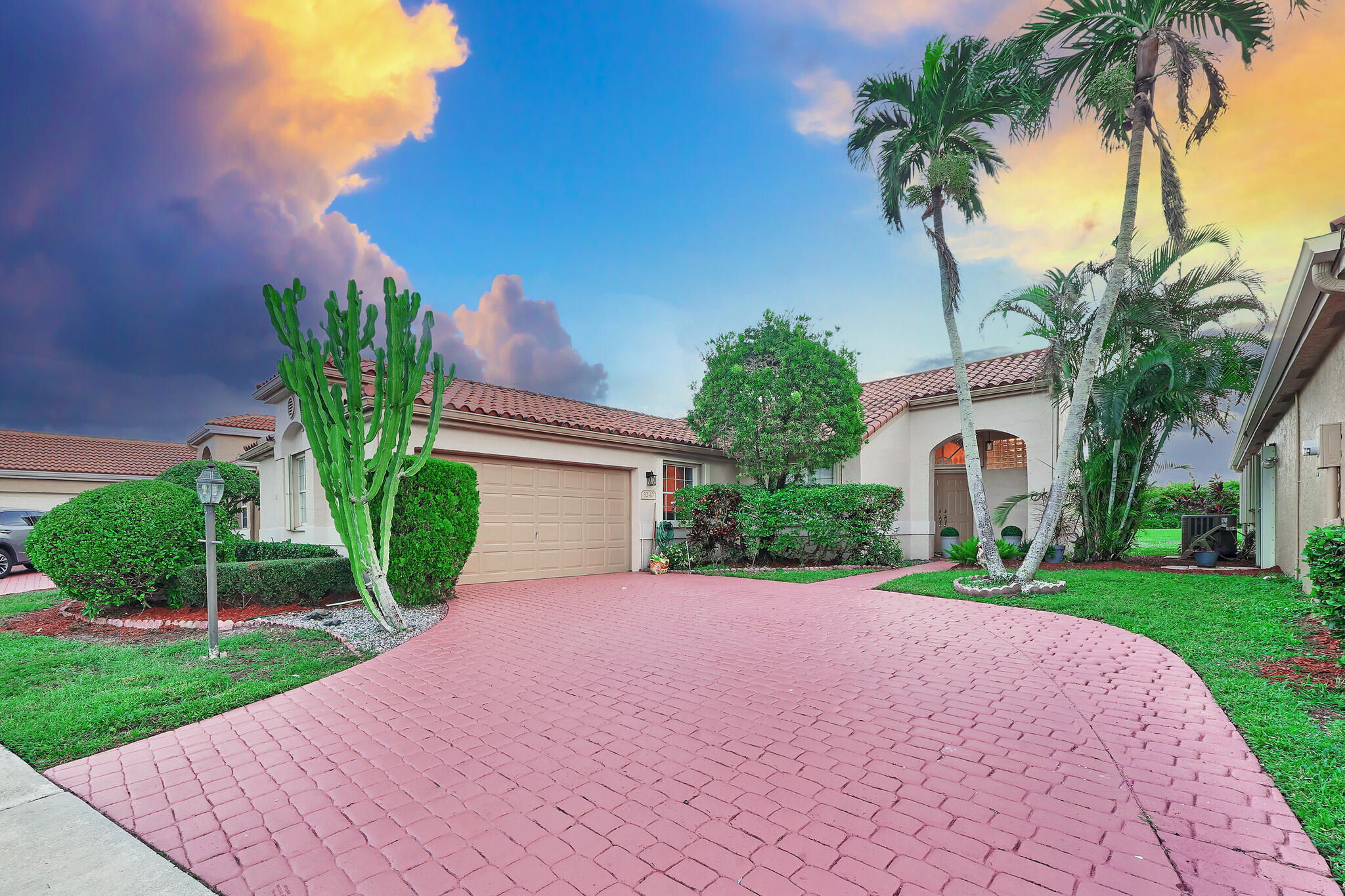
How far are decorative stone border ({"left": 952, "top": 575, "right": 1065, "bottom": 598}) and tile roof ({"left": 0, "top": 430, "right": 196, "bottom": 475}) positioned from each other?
84.7 feet

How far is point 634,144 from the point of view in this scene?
14.2m

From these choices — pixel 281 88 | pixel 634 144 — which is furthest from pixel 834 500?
pixel 281 88

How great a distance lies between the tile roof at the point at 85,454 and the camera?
2014cm

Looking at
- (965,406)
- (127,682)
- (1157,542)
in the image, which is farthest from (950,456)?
(127,682)

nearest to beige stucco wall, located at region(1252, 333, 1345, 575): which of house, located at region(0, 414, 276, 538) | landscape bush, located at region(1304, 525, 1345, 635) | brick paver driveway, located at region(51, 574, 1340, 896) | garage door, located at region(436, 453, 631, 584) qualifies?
landscape bush, located at region(1304, 525, 1345, 635)

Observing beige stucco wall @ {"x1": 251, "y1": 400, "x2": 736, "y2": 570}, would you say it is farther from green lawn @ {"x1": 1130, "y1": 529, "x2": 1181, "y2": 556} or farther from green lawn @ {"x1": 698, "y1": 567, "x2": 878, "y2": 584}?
green lawn @ {"x1": 1130, "y1": 529, "x2": 1181, "y2": 556}

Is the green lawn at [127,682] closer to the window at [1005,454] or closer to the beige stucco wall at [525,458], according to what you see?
the beige stucco wall at [525,458]

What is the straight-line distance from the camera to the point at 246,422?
20672 mm

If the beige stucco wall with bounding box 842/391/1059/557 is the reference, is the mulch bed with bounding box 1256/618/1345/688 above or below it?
below

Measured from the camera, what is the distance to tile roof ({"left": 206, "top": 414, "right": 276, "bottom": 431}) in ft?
64.3

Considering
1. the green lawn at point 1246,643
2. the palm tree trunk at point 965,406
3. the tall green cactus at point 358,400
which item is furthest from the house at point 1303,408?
the tall green cactus at point 358,400

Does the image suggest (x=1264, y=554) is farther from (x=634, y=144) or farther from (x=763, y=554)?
(x=634, y=144)

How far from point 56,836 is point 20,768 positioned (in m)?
1.20

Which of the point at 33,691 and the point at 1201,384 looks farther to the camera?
the point at 1201,384
